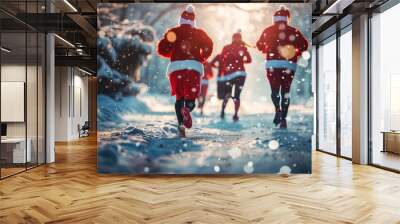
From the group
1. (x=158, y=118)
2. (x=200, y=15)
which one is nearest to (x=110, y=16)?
(x=200, y=15)

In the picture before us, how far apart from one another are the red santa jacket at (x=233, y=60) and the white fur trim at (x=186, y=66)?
1.28 feet

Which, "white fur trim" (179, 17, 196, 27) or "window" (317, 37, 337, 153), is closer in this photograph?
"white fur trim" (179, 17, 196, 27)

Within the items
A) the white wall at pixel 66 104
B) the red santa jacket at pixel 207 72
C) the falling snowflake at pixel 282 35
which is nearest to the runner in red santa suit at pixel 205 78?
the red santa jacket at pixel 207 72

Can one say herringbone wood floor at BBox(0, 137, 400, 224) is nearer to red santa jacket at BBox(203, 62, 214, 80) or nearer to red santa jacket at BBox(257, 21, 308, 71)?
red santa jacket at BBox(203, 62, 214, 80)

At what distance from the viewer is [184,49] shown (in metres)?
6.67

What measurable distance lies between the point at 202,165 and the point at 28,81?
3.85m

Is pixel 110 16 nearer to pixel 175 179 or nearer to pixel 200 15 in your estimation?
pixel 200 15

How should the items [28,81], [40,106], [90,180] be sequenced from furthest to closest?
[40,106]
[28,81]
[90,180]

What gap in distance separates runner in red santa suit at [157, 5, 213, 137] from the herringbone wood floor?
1.26m

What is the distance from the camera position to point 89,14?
26.6ft

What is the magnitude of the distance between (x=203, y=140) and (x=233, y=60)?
60.9 inches

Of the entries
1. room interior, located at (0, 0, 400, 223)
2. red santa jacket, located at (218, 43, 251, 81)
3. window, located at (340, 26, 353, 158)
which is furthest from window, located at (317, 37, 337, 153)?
red santa jacket, located at (218, 43, 251, 81)

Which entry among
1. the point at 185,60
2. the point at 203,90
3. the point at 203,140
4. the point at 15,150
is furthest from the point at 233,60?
the point at 15,150

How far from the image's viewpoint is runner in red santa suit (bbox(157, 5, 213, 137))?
21.8 ft
